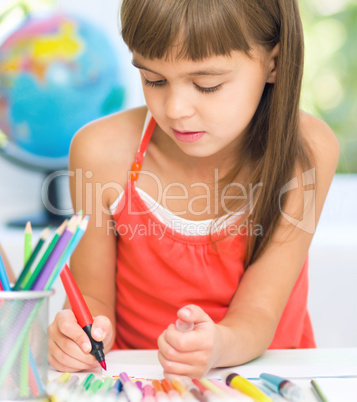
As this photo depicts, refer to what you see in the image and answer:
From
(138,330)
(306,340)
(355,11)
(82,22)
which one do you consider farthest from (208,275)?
(355,11)

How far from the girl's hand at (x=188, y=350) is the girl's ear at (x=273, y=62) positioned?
1.06 ft

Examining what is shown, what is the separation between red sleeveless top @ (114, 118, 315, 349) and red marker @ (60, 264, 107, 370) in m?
0.26

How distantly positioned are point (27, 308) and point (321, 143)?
1.70 ft

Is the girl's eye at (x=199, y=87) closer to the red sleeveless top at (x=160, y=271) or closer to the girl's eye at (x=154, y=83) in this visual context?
the girl's eye at (x=154, y=83)

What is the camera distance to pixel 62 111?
1.22 m

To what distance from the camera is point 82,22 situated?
1.22 meters

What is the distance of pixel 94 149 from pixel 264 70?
0.24 m

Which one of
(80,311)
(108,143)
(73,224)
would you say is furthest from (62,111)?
(73,224)

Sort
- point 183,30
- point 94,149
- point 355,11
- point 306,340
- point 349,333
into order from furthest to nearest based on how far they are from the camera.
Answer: point 355,11 → point 349,333 → point 306,340 → point 94,149 → point 183,30

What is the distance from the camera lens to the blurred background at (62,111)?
1.11 metres

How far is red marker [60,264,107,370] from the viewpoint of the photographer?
1.69 ft

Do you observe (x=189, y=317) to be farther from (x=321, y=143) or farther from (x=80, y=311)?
(x=321, y=143)

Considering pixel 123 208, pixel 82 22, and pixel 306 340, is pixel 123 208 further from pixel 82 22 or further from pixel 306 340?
pixel 82 22

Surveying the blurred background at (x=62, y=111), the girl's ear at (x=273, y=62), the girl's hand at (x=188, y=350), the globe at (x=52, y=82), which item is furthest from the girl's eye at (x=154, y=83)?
the globe at (x=52, y=82)
